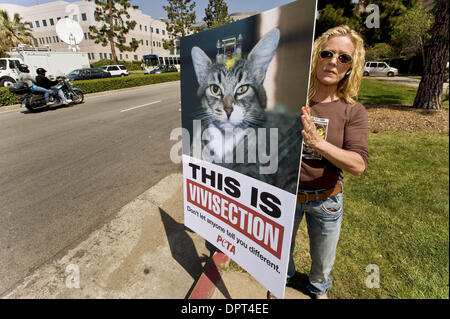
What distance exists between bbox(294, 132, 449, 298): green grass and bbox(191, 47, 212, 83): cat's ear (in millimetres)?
1927

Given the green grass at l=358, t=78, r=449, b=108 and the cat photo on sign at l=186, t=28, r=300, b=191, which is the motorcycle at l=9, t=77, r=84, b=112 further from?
the green grass at l=358, t=78, r=449, b=108

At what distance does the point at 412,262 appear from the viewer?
2.15 meters

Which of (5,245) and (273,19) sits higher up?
(273,19)

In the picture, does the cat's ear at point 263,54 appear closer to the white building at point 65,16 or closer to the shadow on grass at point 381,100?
the shadow on grass at point 381,100

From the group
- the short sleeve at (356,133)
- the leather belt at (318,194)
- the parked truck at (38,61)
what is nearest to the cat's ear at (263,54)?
the short sleeve at (356,133)

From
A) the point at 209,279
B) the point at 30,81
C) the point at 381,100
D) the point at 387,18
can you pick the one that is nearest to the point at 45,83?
the point at 30,81

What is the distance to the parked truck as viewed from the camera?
16125mm

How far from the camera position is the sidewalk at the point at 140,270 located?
1974 mm

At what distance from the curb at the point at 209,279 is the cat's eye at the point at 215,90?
157 cm

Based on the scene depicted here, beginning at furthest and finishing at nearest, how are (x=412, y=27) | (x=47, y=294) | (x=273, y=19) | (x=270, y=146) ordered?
(x=412, y=27)
(x=47, y=294)
(x=270, y=146)
(x=273, y=19)

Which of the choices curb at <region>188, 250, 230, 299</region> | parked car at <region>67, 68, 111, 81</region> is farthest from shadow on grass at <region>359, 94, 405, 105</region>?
parked car at <region>67, 68, 111, 81</region>

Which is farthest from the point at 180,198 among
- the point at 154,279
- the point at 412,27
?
the point at 412,27
